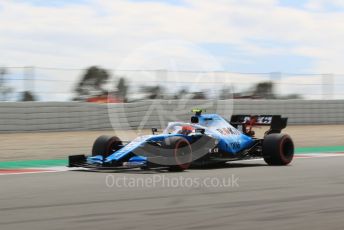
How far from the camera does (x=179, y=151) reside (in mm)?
10719

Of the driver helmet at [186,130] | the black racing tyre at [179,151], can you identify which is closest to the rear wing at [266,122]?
the driver helmet at [186,130]

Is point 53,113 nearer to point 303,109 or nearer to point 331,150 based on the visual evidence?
point 331,150

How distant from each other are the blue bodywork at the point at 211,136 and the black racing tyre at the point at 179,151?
0.88 ft

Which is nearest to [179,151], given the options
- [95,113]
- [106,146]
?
[106,146]

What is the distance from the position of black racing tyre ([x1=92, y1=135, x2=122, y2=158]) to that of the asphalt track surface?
695mm

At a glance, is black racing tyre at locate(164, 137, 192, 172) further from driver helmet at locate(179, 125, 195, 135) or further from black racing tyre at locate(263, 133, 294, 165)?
black racing tyre at locate(263, 133, 294, 165)

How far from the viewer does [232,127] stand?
40.6 ft

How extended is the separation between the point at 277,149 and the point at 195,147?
1858 millimetres

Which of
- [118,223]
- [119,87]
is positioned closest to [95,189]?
[118,223]

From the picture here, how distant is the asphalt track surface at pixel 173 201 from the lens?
632 cm

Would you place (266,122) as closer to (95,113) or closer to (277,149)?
(277,149)

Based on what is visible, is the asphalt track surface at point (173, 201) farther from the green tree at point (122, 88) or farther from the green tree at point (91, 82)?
the green tree at point (91, 82)

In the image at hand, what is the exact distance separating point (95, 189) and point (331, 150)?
32.8ft

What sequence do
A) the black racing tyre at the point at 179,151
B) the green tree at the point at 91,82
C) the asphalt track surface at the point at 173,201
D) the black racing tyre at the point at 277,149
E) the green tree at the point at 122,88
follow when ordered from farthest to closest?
the green tree at the point at 91,82
the green tree at the point at 122,88
the black racing tyre at the point at 277,149
the black racing tyre at the point at 179,151
the asphalt track surface at the point at 173,201
